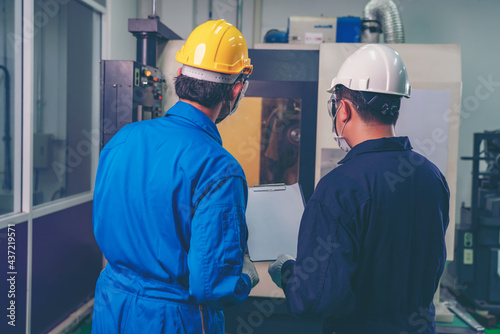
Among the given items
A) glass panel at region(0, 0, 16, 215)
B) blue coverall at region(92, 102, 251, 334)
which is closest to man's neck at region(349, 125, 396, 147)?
blue coverall at region(92, 102, 251, 334)

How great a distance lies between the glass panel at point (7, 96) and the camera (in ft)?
7.31

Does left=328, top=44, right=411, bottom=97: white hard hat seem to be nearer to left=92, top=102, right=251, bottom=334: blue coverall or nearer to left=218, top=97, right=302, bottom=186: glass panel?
left=92, top=102, right=251, bottom=334: blue coverall

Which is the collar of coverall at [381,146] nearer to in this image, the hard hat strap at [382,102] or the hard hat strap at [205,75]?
the hard hat strap at [382,102]

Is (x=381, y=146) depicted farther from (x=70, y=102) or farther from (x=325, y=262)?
(x=70, y=102)

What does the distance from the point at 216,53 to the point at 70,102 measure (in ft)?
7.23

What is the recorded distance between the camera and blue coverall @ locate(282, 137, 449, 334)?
953mm

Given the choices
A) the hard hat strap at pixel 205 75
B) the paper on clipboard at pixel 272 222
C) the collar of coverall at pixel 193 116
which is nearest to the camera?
the collar of coverall at pixel 193 116

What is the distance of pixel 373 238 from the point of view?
3.19ft

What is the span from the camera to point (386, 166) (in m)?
0.98

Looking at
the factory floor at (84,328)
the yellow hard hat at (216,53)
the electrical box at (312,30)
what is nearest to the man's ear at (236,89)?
the yellow hard hat at (216,53)

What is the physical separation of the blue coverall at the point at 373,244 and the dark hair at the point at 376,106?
0.07 metres

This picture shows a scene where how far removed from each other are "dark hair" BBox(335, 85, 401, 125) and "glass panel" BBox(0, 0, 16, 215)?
194cm

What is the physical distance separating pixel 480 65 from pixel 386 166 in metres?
3.23

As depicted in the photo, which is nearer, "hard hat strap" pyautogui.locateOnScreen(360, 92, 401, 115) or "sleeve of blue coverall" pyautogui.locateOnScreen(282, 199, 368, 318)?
"sleeve of blue coverall" pyautogui.locateOnScreen(282, 199, 368, 318)
